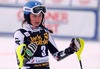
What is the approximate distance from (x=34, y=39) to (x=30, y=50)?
10 cm

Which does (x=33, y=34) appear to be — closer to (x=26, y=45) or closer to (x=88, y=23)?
(x=26, y=45)

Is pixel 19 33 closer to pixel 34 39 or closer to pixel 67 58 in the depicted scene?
pixel 34 39

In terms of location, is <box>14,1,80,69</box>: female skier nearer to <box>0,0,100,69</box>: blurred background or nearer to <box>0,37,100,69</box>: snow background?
<box>0,37,100,69</box>: snow background

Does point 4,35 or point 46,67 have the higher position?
point 46,67

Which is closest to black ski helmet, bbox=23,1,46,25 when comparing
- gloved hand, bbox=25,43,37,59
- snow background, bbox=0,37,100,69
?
gloved hand, bbox=25,43,37,59

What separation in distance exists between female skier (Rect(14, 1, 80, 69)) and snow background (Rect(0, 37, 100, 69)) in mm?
2173

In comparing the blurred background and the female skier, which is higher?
the female skier

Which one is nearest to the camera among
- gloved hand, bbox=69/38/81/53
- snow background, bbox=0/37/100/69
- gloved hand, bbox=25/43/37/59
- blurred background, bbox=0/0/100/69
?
gloved hand, bbox=25/43/37/59

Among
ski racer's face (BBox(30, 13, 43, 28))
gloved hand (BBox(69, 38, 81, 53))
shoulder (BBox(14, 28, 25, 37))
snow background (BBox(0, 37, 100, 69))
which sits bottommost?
snow background (BBox(0, 37, 100, 69))

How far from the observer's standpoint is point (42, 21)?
3611 mm

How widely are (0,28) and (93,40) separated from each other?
172 centimetres

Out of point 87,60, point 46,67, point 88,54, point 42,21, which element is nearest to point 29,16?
point 42,21

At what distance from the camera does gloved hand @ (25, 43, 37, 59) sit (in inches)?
138

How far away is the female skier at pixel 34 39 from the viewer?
3535 millimetres
